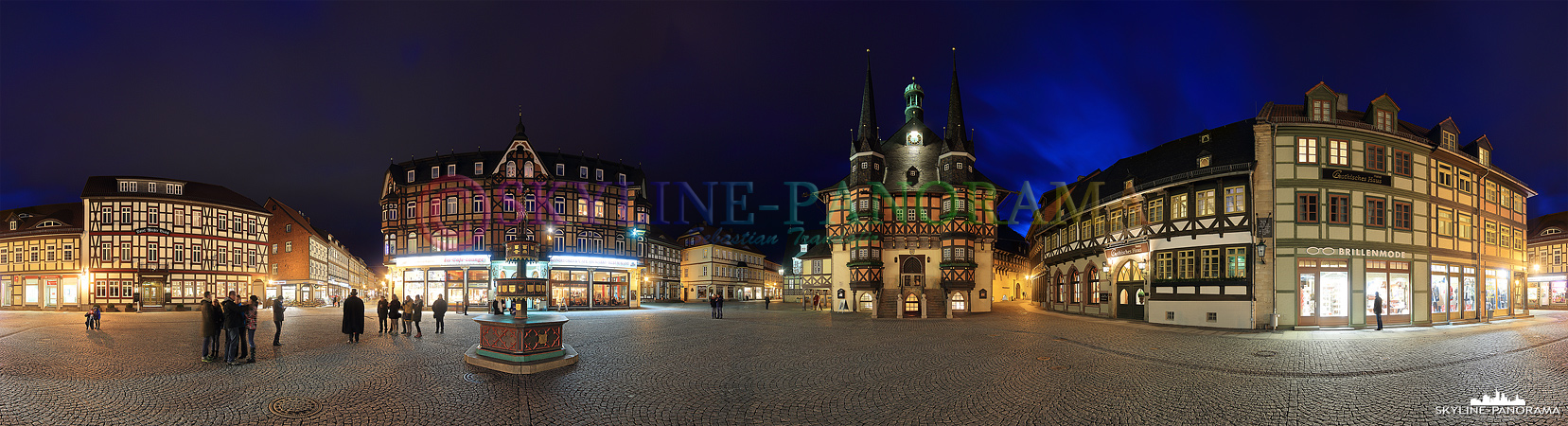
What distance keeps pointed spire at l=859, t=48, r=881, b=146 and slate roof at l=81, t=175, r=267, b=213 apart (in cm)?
5242

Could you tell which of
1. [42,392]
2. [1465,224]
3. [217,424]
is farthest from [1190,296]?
[42,392]

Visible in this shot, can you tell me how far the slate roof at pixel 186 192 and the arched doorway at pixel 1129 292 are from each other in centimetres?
6648

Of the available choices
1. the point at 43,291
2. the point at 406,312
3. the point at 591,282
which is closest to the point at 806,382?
the point at 406,312

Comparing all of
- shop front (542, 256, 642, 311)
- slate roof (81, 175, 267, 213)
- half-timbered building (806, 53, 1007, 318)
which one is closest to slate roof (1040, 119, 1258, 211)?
half-timbered building (806, 53, 1007, 318)

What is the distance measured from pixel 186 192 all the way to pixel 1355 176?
7577 centimetres

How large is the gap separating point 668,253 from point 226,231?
137 ft

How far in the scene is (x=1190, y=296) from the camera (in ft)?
93.7

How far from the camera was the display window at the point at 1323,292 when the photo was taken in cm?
2661

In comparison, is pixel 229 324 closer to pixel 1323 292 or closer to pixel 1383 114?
pixel 1323 292

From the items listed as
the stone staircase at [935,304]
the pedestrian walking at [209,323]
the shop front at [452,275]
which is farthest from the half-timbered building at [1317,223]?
the shop front at [452,275]

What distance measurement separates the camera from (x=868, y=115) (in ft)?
154

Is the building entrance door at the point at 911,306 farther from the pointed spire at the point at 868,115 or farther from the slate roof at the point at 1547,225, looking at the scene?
the slate roof at the point at 1547,225

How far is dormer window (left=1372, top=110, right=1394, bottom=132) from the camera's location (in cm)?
2773

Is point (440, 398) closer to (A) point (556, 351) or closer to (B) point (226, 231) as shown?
(A) point (556, 351)
